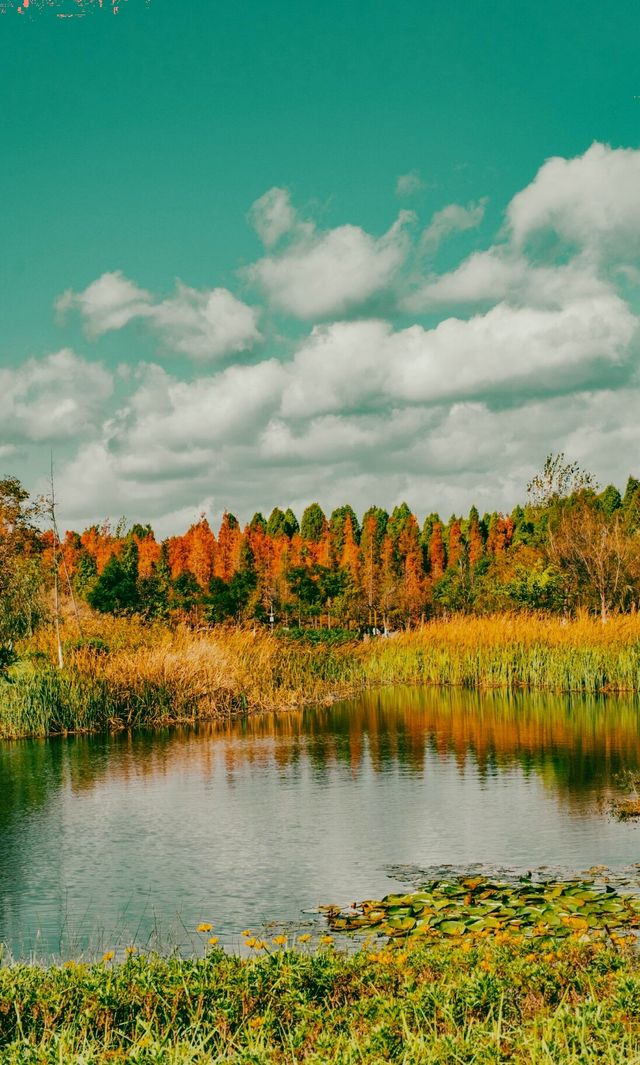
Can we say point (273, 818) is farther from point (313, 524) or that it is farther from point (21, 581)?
point (313, 524)

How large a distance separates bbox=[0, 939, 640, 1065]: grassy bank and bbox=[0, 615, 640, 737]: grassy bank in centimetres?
1318

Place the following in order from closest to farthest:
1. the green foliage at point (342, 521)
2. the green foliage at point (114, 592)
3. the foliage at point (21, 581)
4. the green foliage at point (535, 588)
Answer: the foliage at point (21, 581), the green foliage at point (114, 592), the green foliage at point (535, 588), the green foliage at point (342, 521)

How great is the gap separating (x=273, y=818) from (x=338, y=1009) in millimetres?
6938

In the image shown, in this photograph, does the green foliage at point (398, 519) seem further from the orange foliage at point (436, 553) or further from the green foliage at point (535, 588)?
the green foliage at point (535, 588)

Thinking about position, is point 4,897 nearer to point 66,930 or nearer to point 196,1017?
point 66,930

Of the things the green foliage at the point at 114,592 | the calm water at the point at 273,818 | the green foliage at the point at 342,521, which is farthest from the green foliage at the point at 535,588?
the green foliage at the point at 342,521

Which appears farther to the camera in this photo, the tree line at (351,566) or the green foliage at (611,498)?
the green foliage at (611,498)

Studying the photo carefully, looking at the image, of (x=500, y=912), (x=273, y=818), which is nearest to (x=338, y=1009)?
(x=500, y=912)

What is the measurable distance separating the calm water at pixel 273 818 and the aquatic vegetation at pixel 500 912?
73 centimetres

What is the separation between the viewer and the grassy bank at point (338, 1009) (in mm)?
4477

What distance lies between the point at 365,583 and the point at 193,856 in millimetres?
40700

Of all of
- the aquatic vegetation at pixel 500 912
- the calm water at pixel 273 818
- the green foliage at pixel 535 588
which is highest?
the green foliage at pixel 535 588

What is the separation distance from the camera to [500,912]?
760cm

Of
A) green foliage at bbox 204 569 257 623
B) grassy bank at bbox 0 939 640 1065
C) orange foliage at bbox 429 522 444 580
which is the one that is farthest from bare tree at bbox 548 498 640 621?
grassy bank at bbox 0 939 640 1065
